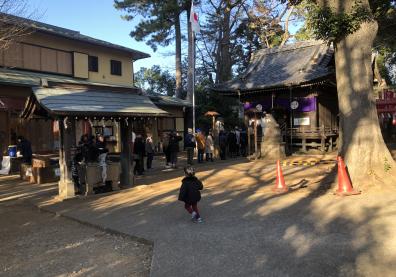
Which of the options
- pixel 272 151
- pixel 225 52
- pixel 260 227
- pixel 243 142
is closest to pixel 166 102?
pixel 243 142

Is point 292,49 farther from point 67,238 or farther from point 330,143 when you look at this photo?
point 67,238

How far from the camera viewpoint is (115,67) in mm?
26734

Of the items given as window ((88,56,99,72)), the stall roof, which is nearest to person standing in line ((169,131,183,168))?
the stall roof

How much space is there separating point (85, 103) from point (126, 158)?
2.26 metres

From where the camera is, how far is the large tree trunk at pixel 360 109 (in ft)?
31.1

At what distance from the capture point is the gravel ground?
223 inches

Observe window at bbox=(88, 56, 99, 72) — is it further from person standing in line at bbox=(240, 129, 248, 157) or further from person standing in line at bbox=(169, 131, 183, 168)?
person standing in line at bbox=(169, 131, 183, 168)

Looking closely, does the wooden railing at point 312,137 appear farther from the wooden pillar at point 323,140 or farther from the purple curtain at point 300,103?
the purple curtain at point 300,103

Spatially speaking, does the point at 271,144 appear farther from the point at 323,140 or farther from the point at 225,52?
the point at 225,52

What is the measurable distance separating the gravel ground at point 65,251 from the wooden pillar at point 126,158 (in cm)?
379

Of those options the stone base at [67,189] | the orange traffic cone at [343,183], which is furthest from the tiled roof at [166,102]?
the orange traffic cone at [343,183]

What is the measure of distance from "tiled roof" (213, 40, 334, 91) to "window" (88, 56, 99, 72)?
7456 millimetres

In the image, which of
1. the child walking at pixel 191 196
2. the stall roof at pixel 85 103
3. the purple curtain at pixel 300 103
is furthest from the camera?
the purple curtain at pixel 300 103

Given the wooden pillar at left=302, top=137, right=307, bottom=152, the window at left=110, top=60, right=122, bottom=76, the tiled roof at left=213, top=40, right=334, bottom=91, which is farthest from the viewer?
the window at left=110, top=60, right=122, bottom=76
